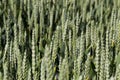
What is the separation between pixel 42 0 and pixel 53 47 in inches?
29.7

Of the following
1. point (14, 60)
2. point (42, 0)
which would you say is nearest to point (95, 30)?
point (14, 60)

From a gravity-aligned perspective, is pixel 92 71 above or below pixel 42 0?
below

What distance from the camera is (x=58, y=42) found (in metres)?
1.31

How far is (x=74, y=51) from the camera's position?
119cm

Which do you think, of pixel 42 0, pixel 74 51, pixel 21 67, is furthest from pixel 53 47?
pixel 42 0

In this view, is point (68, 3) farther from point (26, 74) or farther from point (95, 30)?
point (26, 74)

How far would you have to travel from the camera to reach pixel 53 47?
1138 mm

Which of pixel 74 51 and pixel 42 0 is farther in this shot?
pixel 42 0

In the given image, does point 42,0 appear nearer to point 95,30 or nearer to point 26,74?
point 95,30

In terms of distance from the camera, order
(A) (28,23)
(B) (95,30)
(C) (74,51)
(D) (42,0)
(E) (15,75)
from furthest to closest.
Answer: (D) (42,0) → (A) (28,23) → (B) (95,30) → (C) (74,51) → (E) (15,75)

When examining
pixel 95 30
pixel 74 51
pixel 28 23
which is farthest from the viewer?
pixel 28 23

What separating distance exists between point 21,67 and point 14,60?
0.17m

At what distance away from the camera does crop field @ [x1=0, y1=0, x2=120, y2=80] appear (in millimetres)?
950

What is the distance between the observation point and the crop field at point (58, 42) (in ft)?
3.12
